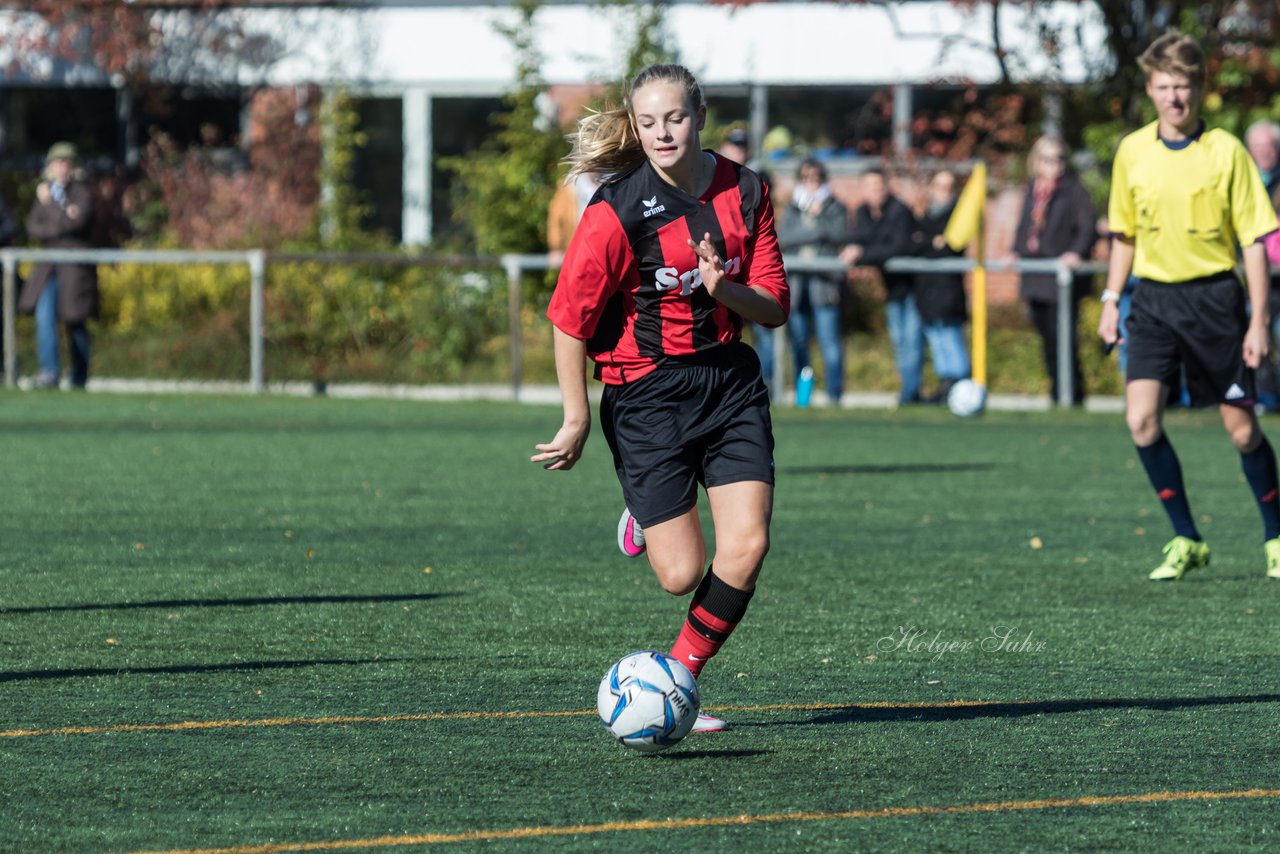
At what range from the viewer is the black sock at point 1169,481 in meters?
8.83

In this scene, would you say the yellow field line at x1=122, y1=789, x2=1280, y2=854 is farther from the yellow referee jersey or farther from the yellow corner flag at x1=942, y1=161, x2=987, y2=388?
the yellow corner flag at x1=942, y1=161, x2=987, y2=388

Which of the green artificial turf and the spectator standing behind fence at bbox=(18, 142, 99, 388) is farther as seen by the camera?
the spectator standing behind fence at bbox=(18, 142, 99, 388)

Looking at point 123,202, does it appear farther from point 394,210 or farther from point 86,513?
point 86,513

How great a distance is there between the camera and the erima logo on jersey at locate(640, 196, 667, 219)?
5.62 m

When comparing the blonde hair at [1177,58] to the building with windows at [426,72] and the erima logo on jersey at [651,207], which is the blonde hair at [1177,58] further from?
the building with windows at [426,72]

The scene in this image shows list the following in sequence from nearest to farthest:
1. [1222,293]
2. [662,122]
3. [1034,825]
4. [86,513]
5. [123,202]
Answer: [1034,825]
[662,122]
[1222,293]
[86,513]
[123,202]

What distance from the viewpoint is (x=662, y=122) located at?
553 cm

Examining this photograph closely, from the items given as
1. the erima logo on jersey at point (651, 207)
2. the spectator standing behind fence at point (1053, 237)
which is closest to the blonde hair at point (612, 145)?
the erima logo on jersey at point (651, 207)

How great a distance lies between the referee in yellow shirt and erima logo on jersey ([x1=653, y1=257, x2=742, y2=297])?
3.34 m

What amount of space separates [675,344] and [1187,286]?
369cm

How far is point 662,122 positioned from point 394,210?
22.2 metres

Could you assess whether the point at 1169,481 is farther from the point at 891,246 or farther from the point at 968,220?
the point at 891,246

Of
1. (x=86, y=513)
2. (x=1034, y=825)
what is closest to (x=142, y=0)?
(x=86, y=513)

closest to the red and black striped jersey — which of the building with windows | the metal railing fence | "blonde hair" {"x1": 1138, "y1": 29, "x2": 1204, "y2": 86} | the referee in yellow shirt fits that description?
"blonde hair" {"x1": 1138, "y1": 29, "x2": 1204, "y2": 86}
